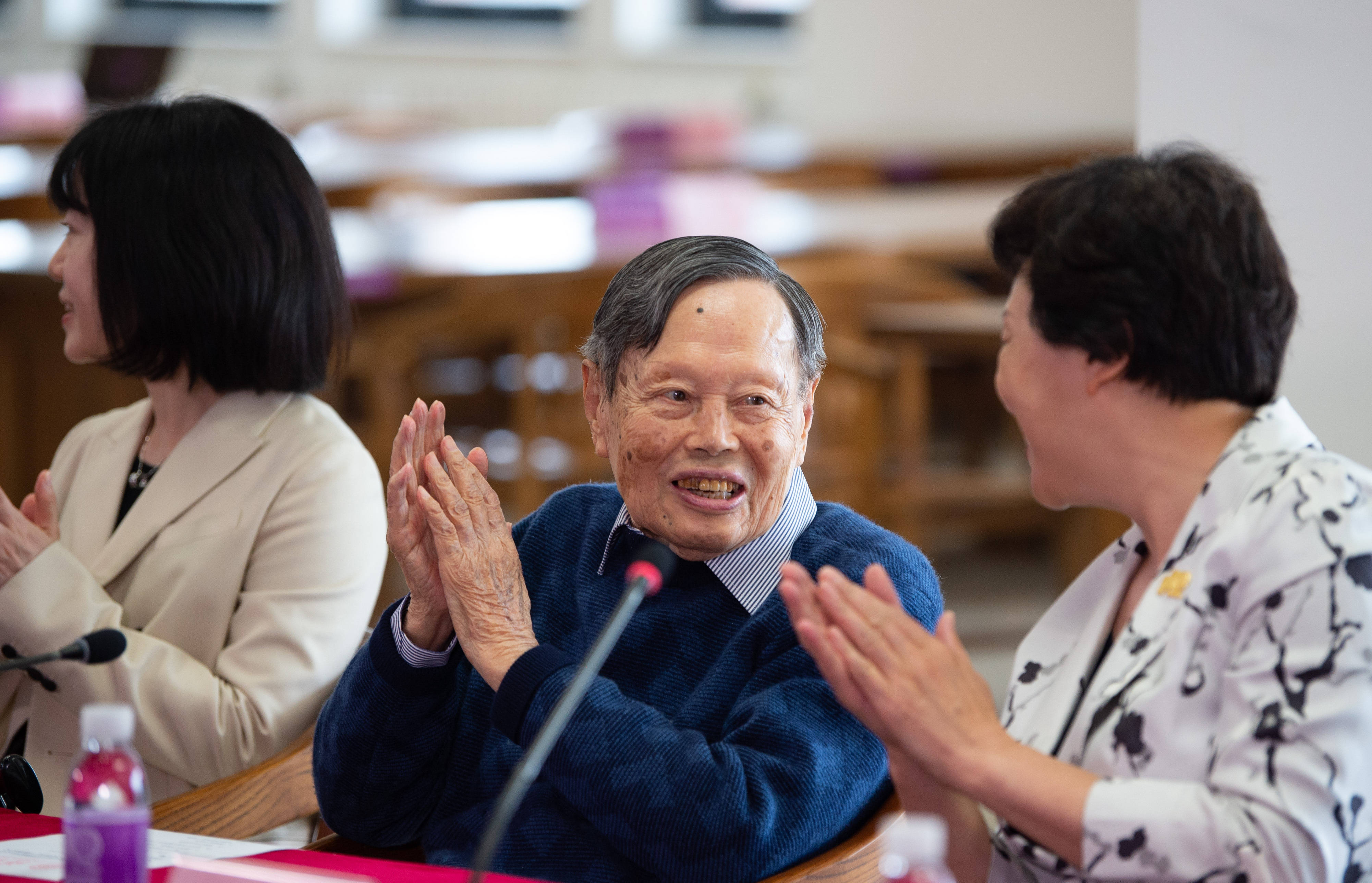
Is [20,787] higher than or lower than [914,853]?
lower

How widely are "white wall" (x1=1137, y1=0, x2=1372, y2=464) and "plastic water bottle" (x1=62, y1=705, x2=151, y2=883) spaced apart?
1314 millimetres

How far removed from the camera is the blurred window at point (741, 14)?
6137 mm

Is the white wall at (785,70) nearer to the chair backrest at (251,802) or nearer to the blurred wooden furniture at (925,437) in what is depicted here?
the blurred wooden furniture at (925,437)

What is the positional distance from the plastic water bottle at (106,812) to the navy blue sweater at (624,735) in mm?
370

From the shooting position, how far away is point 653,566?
1.06 meters

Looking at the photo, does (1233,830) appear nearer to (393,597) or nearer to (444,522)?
(444,522)

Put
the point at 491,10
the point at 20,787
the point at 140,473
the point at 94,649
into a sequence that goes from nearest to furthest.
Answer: the point at 94,649 < the point at 20,787 < the point at 140,473 < the point at 491,10

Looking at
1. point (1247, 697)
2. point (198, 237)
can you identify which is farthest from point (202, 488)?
point (1247, 697)

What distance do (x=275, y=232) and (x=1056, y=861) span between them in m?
1.26

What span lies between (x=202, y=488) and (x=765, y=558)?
31.3 inches

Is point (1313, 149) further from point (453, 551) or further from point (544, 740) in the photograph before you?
point (544, 740)

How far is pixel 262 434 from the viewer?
1.75 m

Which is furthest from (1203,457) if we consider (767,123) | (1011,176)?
(767,123)

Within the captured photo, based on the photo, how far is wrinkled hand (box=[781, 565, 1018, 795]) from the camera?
98 centimetres
